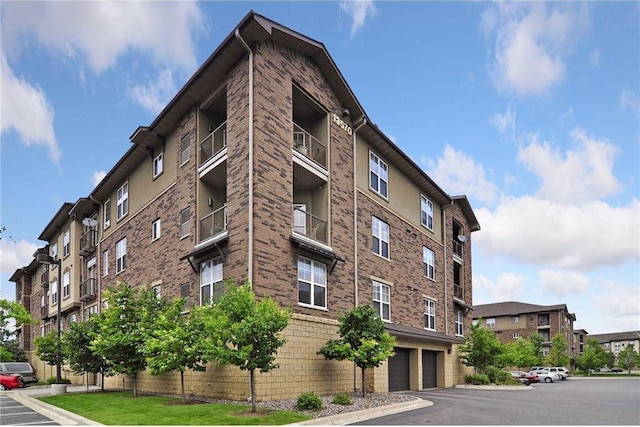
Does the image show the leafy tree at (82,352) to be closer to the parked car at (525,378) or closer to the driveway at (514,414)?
the driveway at (514,414)

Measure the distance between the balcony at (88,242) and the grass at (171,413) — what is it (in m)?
16.0

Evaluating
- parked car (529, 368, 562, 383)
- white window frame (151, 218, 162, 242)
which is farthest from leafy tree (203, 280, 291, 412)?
parked car (529, 368, 562, 383)

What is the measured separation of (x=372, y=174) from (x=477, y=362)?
1569 cm

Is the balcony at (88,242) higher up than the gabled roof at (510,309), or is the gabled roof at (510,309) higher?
the balcony at (88,242)

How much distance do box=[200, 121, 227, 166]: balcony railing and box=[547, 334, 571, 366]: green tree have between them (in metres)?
65.9

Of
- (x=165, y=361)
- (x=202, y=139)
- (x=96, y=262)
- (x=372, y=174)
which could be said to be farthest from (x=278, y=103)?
(x=96, y=262)

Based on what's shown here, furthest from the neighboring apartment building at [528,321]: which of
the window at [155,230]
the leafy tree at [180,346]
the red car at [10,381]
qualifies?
the leafy tree at [180,346]

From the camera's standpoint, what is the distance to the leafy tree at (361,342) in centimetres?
1808

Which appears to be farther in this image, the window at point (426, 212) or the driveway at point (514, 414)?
the window at point (426, 212)

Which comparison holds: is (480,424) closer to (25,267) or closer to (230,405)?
(230,405)

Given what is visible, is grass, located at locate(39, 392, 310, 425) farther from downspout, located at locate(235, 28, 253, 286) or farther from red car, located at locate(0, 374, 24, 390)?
red car, located at locate(0, 374, 24, 390)

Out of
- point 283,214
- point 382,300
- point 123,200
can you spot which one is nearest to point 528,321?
point 382,300

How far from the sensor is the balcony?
108 feet

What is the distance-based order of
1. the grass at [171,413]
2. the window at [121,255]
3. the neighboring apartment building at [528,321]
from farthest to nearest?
the neighboring apartment building at [528,321], the window at [121,255], the grass at [171,413]
